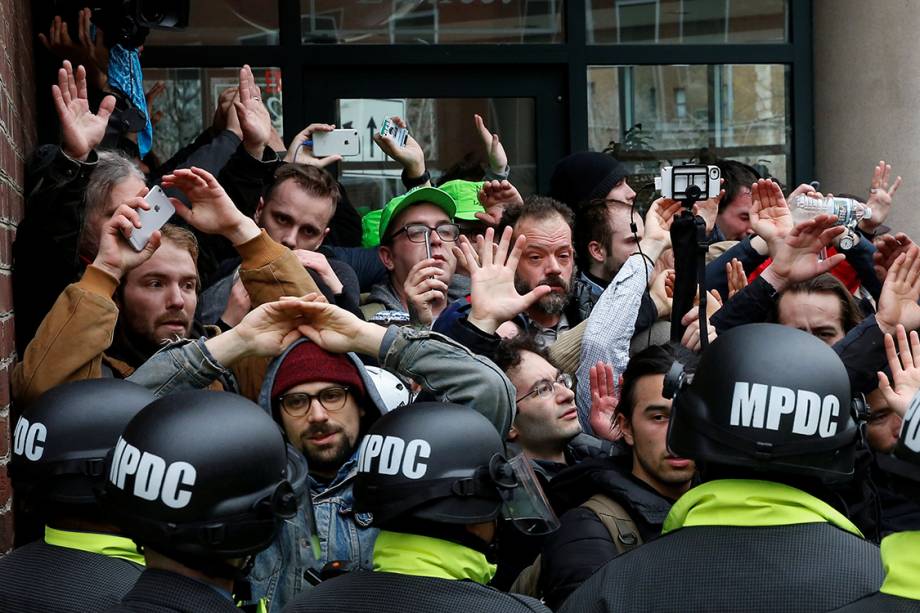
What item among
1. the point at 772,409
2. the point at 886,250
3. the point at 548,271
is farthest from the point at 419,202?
the point at 772,409

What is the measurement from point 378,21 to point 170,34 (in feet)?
3.60

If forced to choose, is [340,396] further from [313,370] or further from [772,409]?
[772,409]

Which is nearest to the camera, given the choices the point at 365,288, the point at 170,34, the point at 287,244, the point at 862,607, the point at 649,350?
the point at 862,607

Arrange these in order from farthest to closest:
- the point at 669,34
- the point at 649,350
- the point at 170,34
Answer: the point at 669,34
the point at 170,34
the point at 649,350

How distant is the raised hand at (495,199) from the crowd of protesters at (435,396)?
15 mm

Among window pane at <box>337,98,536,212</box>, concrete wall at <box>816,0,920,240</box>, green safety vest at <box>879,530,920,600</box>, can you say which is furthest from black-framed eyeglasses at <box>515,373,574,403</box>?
concrete wall at <box>816,0,920,240</box>

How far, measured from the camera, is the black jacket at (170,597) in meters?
2.57

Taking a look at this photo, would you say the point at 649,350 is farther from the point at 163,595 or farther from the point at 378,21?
the point at 378,21

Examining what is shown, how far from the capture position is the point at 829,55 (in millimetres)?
7797

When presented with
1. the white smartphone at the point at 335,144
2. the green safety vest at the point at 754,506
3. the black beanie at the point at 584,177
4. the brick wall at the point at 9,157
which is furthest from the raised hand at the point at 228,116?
the green safety vest at the point at 754,506

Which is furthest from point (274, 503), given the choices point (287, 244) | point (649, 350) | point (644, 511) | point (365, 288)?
point (365, 288)

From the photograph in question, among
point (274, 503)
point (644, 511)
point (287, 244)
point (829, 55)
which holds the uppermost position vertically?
point (829, 55)

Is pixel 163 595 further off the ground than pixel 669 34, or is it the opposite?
pixel 669 34

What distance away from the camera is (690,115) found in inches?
314
